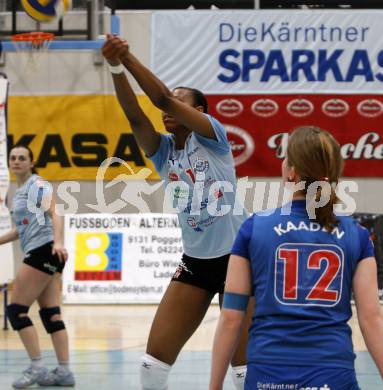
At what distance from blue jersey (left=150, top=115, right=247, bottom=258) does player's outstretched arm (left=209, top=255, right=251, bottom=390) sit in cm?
183

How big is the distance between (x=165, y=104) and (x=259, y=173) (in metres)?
11.8

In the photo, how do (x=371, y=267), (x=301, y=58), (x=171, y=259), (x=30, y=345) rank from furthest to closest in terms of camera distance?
(x=301, y=58) < (x=171, y=259) < (x=30, y=345) < (x=371, y=267)

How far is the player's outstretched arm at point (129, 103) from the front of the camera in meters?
4.25

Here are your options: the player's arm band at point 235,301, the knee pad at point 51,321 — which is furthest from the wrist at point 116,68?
the knee pad at point 51,321

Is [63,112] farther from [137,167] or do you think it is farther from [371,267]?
[371,267]

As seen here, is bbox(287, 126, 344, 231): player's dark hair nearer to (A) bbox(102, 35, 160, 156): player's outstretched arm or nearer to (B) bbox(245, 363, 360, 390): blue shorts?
(B) bbox(245, 363, 360, 390): blue shorts

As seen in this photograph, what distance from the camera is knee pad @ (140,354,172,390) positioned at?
5066mm

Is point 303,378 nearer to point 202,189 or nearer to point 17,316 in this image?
point 202,189

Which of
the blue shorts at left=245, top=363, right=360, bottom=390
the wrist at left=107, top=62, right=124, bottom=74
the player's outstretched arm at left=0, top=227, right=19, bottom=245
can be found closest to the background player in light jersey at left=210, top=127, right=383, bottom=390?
the blue shorts at left=245, top=363, right=360, bottom=390

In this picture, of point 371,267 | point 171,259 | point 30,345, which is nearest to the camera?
point 371,267

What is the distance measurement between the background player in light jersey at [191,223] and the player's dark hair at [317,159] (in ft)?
5.44

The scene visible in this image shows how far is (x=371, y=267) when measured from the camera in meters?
3.30

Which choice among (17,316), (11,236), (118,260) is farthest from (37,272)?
(118,260)

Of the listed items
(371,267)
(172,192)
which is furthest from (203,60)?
(371,267)
